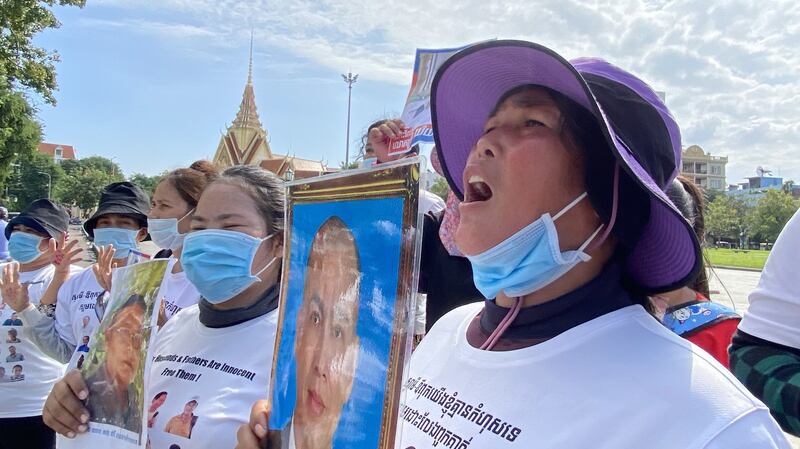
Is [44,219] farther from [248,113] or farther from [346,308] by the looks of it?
[248,113]

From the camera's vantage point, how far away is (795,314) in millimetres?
1619

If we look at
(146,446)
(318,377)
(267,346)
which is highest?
(318,377)

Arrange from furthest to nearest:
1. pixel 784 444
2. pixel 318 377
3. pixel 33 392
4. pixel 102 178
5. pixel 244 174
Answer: pixel 102 178, pixel 33 392, pixel 244 174, pixel 318 377, pixel 784 444

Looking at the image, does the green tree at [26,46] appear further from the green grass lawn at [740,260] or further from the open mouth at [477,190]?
the green grass lawn at [740,260]

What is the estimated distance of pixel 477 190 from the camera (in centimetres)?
138

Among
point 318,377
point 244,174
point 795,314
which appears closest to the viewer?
point 318,377

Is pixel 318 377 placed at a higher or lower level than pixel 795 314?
lower

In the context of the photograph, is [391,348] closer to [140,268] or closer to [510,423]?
[510,423]

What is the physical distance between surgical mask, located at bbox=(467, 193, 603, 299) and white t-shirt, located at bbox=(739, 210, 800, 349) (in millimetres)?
777

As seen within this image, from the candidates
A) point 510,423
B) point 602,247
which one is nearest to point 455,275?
point 602,247

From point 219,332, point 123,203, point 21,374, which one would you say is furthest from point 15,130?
point 219,332

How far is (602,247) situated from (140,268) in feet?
5.17

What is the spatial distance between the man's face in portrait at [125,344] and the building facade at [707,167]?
342 ft

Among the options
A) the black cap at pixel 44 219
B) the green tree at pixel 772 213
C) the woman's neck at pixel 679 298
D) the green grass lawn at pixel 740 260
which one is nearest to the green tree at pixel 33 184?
the green grass lawn at pixel 740 260
